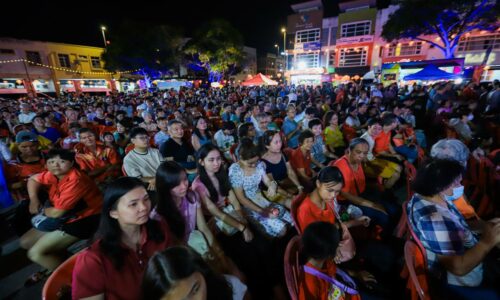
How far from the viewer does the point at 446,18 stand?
66.2 feet

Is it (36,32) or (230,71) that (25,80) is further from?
(230,71)

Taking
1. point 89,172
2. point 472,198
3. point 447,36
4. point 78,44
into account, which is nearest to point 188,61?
point 78,44

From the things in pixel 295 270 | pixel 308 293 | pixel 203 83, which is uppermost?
pixel 203 83

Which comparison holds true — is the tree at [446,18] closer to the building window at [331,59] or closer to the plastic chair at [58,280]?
the building window at [331,59]

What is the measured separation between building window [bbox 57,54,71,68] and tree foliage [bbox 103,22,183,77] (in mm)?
6511

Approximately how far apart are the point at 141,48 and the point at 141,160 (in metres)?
27.1

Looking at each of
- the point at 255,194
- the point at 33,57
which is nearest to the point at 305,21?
the point at 33,57

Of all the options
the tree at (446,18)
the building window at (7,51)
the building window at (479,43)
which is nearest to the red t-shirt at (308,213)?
the tree at (446,18)

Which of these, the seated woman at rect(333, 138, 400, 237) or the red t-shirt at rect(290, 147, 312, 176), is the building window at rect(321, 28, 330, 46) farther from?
the seated woman at rect(333, 138, 400, 237)

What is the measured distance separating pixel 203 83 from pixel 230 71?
459 centimetres

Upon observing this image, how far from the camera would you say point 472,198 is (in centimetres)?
338

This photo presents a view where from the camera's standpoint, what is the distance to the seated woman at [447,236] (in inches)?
62.3

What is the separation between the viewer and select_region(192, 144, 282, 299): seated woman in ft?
8.25

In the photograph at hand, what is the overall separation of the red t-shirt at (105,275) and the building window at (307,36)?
38.2 metres
